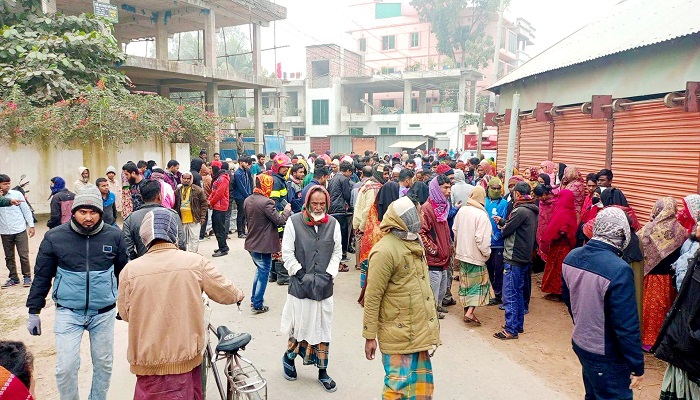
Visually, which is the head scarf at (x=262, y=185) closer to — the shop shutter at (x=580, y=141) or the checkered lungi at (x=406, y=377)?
the checkered lungi at (x=406, y=377)

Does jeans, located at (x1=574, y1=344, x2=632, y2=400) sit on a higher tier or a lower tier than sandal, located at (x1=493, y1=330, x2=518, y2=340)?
higher

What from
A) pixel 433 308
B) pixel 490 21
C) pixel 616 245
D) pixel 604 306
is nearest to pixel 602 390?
pixel 604 306

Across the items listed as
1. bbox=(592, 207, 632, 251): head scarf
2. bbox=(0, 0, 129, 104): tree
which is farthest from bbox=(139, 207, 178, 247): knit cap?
bbox=(0, 0, 129, 104): tree

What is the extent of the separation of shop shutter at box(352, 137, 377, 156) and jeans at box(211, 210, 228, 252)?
2067 centimetres

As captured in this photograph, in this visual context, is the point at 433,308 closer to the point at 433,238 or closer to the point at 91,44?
the point at 433,238

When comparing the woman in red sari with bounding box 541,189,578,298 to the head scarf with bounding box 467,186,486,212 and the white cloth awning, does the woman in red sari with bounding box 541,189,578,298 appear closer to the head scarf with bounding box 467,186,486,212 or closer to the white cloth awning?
the head scarf with bounding box 467,186,486,212

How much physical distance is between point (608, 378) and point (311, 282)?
2.45 meters

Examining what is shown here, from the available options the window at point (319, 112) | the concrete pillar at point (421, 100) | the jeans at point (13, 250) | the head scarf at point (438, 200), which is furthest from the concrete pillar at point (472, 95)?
the jeans at point (13, 250)

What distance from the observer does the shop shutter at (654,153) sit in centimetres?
641

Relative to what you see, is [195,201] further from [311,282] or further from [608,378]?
[608,378]

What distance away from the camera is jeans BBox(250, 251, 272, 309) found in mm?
6180

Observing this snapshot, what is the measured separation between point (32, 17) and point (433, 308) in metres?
14.8

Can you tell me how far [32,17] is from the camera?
43.7 feet

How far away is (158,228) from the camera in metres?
2.89
